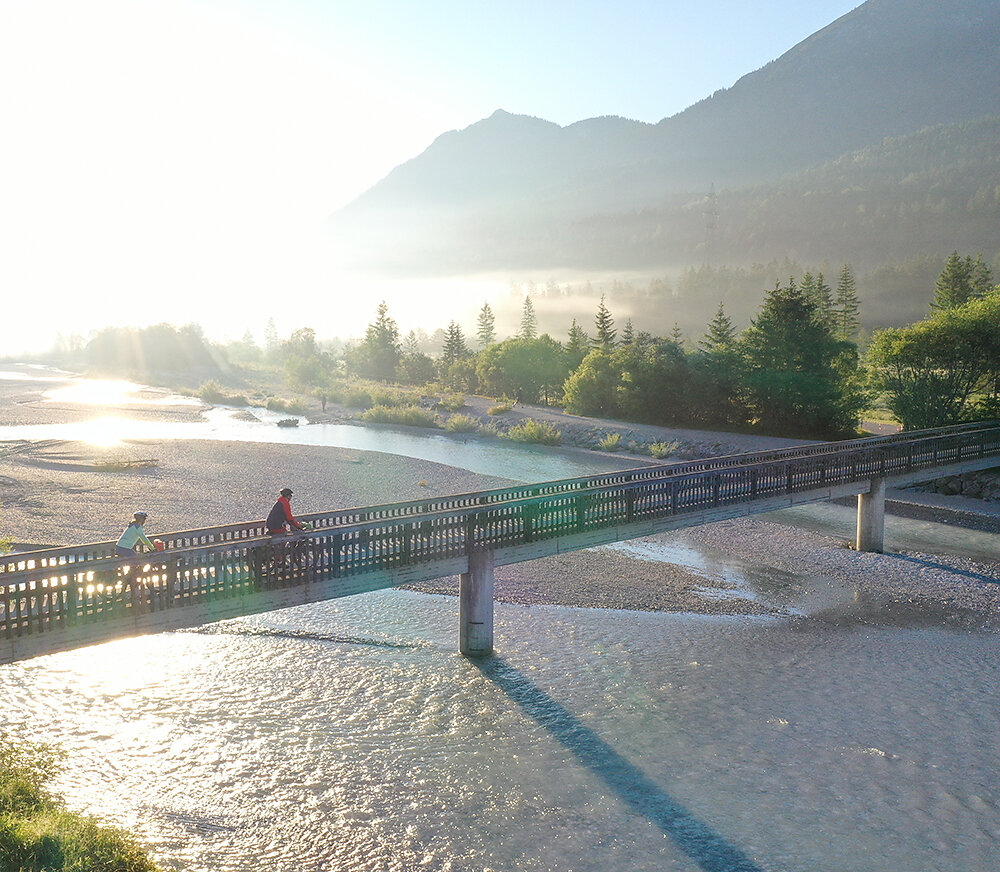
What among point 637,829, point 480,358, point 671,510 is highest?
point 480,358

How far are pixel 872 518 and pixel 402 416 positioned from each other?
55286 mm

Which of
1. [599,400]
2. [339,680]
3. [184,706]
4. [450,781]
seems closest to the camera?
[450,781]

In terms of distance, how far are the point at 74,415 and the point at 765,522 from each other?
2778 inches

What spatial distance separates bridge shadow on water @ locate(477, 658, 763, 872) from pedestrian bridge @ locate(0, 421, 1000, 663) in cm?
208

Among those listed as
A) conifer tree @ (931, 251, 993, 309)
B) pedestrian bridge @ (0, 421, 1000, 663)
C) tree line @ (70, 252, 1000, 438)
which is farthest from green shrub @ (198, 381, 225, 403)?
conifer tree @ (931, 251, 993, 309)

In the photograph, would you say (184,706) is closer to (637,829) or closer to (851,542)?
(637,829)

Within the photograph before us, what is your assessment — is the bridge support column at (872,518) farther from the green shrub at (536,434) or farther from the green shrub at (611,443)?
the green shrub at (536,434)

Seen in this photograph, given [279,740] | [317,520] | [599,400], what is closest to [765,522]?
[317,520]

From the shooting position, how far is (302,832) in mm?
12125

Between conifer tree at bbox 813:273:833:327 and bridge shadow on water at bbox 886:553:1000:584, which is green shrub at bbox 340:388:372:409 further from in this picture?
bridge shadow on water at bbox 886:553:1000:584

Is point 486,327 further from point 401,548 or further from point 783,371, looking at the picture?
point 401,548

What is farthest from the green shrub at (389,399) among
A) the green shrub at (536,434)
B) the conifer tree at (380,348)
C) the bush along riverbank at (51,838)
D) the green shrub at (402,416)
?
the bush along riverbank at (51,838)

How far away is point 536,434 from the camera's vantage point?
65.5 meters

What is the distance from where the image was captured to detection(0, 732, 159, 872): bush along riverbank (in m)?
9.74
